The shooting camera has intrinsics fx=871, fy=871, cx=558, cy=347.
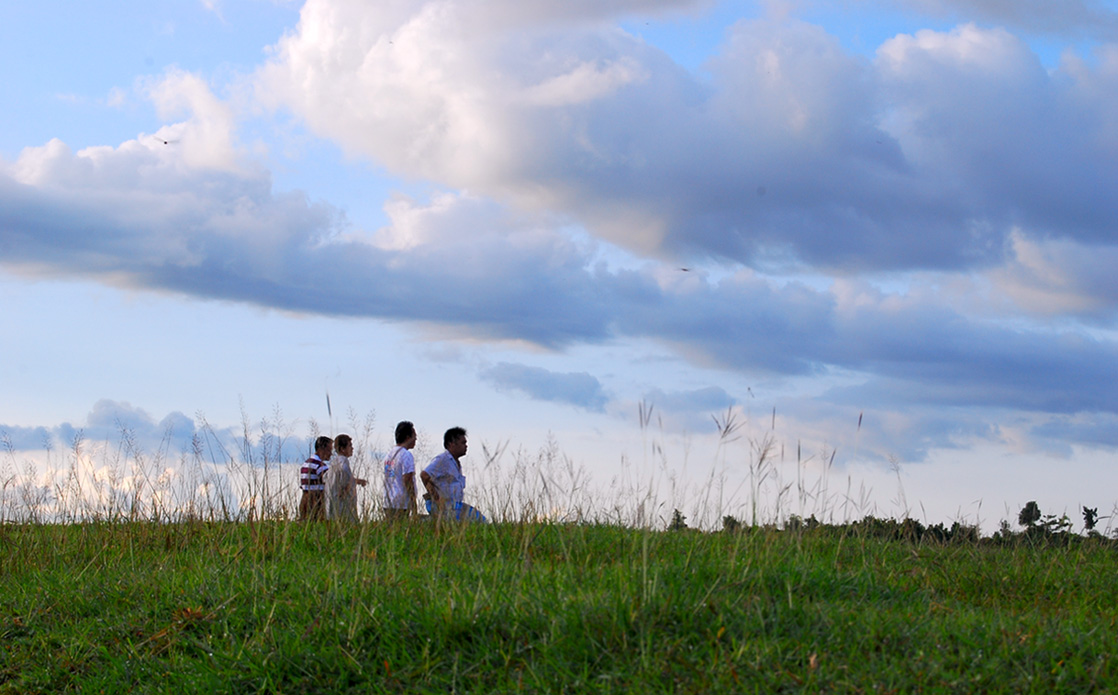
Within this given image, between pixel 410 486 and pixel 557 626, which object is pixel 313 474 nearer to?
pixel 410 486

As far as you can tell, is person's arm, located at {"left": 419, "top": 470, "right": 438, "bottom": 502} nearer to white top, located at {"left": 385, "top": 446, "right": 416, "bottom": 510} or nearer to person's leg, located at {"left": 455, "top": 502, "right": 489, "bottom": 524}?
white top, located at {"left": 385, "top": 446, "right": 416, "bottom": 510}

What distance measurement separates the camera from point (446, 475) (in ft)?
30.6

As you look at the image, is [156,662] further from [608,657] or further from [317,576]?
[608,657]

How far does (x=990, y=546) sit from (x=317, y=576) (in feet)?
22.3

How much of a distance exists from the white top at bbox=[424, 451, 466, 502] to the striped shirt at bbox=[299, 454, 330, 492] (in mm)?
1788

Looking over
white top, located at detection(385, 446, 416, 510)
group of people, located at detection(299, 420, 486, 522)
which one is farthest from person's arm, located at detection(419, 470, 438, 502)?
white top, located at detection(385, 446, 416, 510)

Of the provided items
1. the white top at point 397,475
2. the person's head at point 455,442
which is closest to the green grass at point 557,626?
the white top at point 397,475

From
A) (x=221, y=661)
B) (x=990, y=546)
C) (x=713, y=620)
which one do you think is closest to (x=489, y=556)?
(x=221, y=661)

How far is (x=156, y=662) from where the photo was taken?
4500 mm

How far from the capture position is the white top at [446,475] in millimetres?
9148

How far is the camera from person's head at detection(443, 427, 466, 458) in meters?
9.83

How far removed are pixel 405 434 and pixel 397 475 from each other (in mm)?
951

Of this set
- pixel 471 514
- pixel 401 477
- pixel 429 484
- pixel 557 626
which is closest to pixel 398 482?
pixel 401 477

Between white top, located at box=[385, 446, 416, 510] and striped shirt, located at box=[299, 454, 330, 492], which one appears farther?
striped shirt, located at box=[299, 454, 330, 492]
